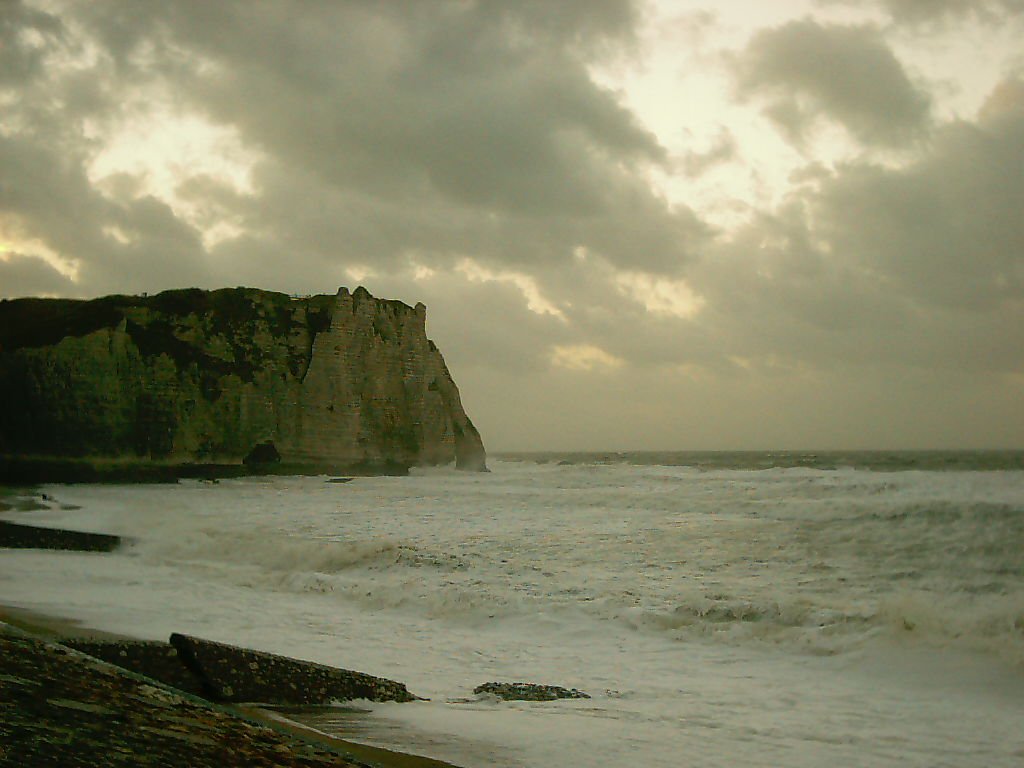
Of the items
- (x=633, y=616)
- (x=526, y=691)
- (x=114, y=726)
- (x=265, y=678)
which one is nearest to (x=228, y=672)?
(x=265, y=678)

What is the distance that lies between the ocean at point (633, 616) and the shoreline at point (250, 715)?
0.24 meters

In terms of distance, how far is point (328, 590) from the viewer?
10.7 m

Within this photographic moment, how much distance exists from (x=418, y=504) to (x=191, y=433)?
25126 millimetres

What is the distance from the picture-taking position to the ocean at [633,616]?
A: 206 inches

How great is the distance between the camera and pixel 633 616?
30.4ft

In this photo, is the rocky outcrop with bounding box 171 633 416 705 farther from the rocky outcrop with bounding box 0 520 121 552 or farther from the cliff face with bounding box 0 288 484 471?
the cliff face with bounding box 0 288 484 471

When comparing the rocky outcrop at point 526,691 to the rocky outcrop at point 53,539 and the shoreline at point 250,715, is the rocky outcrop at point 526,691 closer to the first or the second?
the shoreline at point 250,715

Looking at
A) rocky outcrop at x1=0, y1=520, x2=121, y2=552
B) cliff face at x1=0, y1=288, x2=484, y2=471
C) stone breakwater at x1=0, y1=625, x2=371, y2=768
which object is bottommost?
rocky outcrop at x1=0, y1=520, x2=121, y2=552

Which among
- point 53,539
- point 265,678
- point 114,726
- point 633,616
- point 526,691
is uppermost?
point 114,726

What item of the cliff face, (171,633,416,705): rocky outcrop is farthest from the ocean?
the cliff face

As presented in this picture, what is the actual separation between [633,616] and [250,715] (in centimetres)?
569

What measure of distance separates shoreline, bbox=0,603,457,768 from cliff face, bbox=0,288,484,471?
3733 cm

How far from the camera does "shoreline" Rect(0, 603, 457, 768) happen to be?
10.2 feet

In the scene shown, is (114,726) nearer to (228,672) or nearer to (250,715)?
(250,715)
